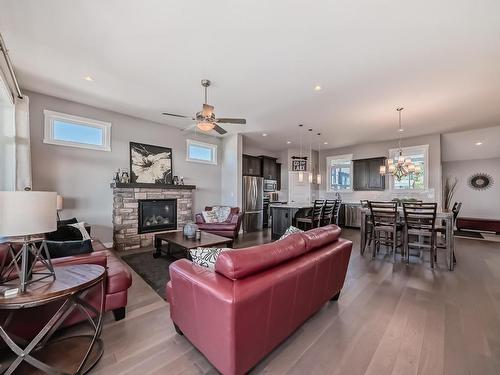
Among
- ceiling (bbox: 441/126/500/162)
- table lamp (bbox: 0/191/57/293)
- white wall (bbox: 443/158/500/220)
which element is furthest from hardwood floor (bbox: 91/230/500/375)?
white wall (bbox: 443/158/500/220)

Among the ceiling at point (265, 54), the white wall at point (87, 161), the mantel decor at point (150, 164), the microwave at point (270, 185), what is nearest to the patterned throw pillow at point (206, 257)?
the ceiling at point (265, 54)

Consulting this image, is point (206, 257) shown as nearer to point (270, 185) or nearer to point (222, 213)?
point (222, 213)

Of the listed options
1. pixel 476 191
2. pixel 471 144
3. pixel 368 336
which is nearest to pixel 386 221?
pixel 368 336

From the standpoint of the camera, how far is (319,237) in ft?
6.66

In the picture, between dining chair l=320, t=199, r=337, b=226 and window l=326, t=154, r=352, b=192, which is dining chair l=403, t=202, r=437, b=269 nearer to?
dining chair l=320, t=199, r=337, b=226

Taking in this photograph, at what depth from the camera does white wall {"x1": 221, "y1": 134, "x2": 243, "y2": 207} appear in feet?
20.5

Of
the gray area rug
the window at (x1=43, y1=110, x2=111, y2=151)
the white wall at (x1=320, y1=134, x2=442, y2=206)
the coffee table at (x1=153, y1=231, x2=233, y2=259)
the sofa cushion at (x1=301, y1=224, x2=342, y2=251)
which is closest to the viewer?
the sofa cushion at (x1=301, y1=224, x2=342, y2=251)

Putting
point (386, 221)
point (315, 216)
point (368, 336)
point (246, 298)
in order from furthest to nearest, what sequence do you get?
point (315, 216)
point (386, 221)
point (368, 336)
point (246, 298)

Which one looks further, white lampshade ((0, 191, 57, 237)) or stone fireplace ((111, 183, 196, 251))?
stone fireplace ((111, 183, 196, 251))

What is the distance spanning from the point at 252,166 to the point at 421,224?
4.84 m

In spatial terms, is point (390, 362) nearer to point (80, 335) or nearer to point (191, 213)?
point (80, 335)

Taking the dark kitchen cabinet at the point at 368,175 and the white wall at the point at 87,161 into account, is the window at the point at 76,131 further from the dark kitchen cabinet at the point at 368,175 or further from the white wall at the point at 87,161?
the dark kitchen cabinet at the point at 368,175

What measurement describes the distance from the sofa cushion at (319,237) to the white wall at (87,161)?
4497 millimetres

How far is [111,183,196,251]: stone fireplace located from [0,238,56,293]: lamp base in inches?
122
